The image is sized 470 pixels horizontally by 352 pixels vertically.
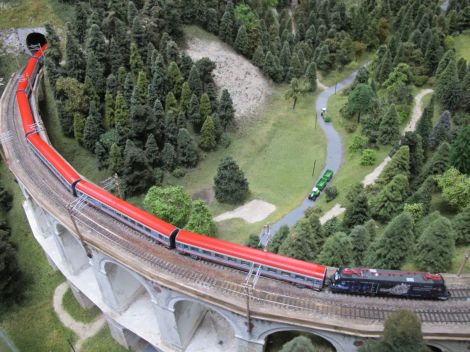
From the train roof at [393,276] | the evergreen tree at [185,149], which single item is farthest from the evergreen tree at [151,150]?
the train roof at [393,276]

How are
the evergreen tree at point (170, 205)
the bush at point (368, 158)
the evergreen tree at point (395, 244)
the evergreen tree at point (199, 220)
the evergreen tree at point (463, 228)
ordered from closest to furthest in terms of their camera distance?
the evergreen tree at point (395, 244) → the evergreen tree at point (463, 228) → the evergreen tree at point (199, 220) → the evergreen tree at point (170, 205) → the bush at point (368, 158)

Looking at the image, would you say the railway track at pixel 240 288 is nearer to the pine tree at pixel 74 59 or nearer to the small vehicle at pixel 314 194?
the small vehicle at pixel 314 194

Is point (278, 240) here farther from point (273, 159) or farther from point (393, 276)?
point (273, 159)

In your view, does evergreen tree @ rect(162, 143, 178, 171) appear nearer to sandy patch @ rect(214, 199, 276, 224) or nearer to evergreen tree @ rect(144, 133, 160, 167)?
evergreen tree @ rect(144, 133, 160, 167)

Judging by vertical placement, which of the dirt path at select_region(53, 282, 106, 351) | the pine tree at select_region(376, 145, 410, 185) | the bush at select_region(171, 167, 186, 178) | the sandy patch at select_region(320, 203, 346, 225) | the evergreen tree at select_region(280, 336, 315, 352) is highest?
the evergreen tree at select_region(280, 336, 315, 352)

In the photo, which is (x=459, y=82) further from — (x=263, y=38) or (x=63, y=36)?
(x=63, y=36)

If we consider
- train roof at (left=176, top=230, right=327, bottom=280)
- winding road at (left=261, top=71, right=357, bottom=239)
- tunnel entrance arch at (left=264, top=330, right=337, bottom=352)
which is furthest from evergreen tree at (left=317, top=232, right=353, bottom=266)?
winding road at (left=261, top=71, right=357, bottom=239)
